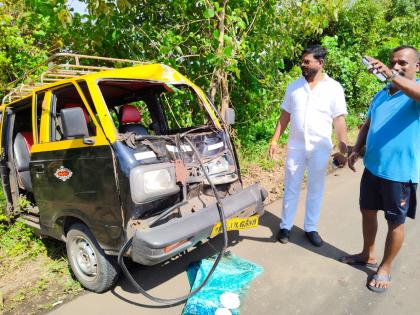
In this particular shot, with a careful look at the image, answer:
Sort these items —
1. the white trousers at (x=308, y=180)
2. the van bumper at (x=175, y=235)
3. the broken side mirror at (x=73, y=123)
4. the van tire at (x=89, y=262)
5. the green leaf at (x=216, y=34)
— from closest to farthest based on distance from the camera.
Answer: the van bumper at (x=175, y=235)
the broken side mirror at (x=73, y=123)
the van tire at (x=89, y=262)
the white trousers at (x=308, y=180)
the green leaf at (x=216, y=34)

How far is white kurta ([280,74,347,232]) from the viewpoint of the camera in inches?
145

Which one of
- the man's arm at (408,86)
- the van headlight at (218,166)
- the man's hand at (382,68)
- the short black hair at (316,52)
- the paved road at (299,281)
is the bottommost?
the paved road at (299,281)

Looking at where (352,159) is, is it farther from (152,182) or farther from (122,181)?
(122,181)

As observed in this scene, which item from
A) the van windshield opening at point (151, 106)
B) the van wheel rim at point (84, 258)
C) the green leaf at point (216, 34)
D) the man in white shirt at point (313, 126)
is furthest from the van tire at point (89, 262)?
the green leaf at point (216, 34)

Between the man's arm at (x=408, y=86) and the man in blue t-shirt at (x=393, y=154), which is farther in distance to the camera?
the man in blue t-shirt at (x=393, y=154)

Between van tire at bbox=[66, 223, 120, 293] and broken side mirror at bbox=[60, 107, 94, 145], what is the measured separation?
93cm

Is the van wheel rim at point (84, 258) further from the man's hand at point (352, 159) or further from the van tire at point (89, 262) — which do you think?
the man's hand at point (352, 159)

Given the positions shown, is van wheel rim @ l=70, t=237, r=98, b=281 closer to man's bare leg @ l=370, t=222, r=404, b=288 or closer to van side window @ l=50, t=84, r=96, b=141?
van side window @ l=50, t=84, r=96, b=141

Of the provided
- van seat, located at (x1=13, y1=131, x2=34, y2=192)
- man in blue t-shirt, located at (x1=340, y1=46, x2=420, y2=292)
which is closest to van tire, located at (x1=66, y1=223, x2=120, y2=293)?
van seat, located at (x1=13, y1=131, x2=34, y2=192)

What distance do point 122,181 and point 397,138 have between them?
2.32 meters

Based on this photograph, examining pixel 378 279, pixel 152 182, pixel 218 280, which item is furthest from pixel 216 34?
pixel 378 279

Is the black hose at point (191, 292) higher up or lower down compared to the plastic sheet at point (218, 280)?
higher up

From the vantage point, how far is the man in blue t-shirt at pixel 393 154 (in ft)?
9.01

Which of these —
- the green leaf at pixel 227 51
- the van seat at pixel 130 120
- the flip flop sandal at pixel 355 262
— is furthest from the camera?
the green leaf at pixel 227 51
